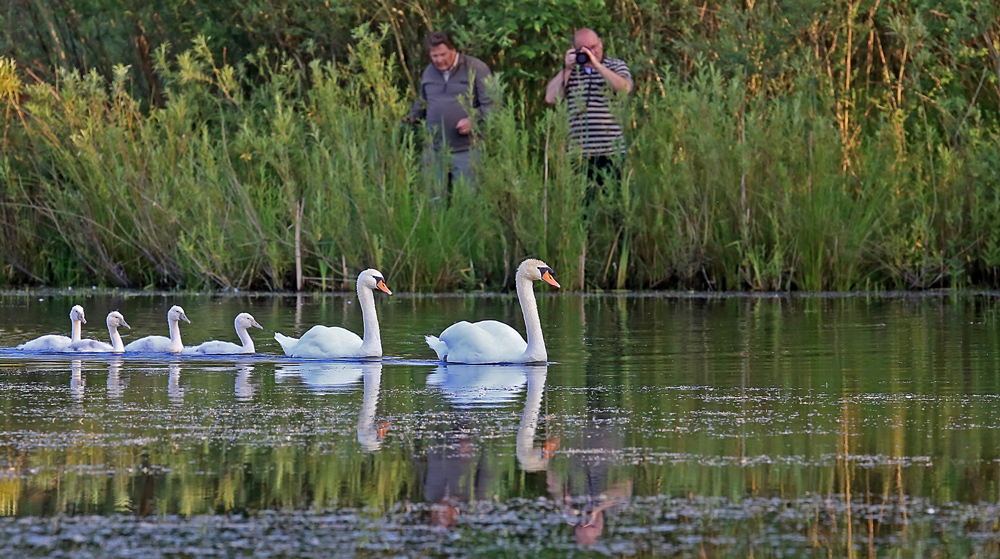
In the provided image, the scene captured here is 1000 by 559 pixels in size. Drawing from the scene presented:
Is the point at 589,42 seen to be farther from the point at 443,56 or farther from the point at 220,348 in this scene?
the point at 220,348

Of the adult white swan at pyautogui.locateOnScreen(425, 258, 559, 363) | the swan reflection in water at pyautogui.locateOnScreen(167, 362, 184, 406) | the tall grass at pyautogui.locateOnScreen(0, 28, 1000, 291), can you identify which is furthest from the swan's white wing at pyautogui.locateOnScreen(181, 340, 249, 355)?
the tall grass at pyautogui.locateOnScreen(0, 28, 1000, 291)

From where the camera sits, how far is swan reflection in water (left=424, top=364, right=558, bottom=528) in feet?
19.0

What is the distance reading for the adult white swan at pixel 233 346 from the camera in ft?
36.5

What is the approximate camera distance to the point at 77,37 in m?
23.0

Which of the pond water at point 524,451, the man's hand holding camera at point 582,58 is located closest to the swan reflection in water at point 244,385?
the pond water at point 524,451

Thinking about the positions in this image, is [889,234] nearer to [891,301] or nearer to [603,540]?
[891,301]

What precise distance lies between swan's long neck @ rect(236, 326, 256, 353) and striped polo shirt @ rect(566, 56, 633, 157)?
6220 millimetres

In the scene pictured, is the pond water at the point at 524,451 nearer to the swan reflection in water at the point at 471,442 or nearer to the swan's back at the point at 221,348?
the swan reflection in water at the point at 471,442

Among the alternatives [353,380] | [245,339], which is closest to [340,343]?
[245,339]

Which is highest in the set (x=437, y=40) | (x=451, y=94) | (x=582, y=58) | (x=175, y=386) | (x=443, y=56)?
(x=437, y=40)

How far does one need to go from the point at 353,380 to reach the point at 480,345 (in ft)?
3.99

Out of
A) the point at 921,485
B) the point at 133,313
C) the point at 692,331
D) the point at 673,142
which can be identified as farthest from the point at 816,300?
the point at 921,485

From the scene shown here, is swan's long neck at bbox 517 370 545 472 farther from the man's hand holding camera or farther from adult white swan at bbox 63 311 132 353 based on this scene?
the man's hand holding camera

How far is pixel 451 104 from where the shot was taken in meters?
17.4
